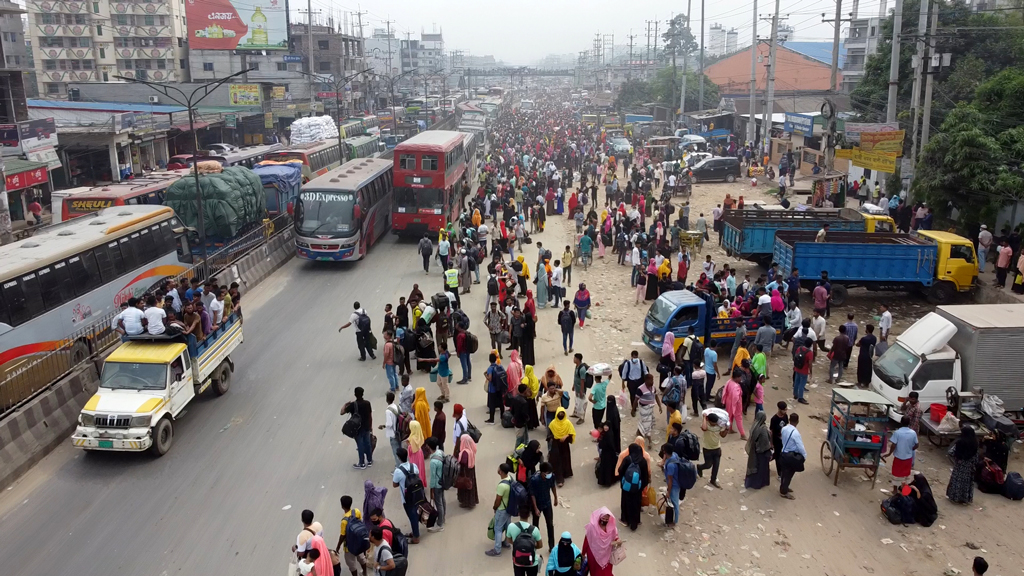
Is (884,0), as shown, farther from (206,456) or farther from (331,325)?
(206,456)

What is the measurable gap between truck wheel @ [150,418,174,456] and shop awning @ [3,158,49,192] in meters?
23.7

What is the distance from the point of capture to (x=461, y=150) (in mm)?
31938

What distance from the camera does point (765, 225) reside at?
22.6 metres

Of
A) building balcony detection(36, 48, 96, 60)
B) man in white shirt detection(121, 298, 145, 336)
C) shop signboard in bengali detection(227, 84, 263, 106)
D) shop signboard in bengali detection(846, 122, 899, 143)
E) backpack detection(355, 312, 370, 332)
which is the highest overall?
building balcony detection(36, 48, 96, 60)

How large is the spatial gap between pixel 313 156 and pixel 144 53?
4575 cm

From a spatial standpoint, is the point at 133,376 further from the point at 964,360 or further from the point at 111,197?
the point at 964,360

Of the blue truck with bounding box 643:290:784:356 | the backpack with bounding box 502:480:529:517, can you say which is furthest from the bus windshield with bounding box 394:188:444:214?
the backpack with bounding box 502:480:529:517

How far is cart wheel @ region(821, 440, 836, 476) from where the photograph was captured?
11.4m

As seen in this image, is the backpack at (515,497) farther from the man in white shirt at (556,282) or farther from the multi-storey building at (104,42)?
the multi-storey building at (104,42)

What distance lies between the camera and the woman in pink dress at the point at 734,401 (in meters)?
12.0

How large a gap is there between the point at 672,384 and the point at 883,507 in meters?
3.27

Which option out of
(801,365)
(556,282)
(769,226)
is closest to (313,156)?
(556,282)

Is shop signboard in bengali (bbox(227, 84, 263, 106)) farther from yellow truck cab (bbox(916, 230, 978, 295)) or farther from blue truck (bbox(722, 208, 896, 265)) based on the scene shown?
yellow truck cab (bbox(916, 230, 978, 295))

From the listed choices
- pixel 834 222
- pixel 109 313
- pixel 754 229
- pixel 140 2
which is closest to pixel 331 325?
pixel 109 313
